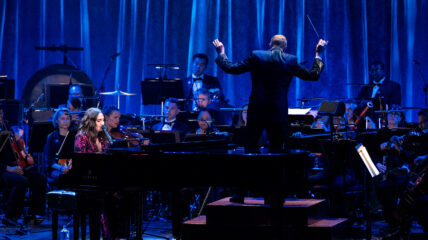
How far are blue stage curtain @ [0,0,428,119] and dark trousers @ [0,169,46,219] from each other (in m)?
4.21

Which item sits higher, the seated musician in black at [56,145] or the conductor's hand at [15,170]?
the seated musician in black at [56,145]

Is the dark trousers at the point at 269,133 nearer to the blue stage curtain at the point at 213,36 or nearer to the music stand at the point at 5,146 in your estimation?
the music stand at the point at 5,146

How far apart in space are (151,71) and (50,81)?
205 cm

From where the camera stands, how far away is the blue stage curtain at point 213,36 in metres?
11.1

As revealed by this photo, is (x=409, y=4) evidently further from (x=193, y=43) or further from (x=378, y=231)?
(x=378, y=231)

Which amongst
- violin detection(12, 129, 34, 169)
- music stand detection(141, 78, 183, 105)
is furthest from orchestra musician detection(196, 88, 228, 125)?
violin detection(12, 129, 34, 169)

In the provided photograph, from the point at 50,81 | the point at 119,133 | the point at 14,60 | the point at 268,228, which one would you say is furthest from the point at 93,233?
the point at 14,60

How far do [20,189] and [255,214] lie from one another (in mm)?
3619

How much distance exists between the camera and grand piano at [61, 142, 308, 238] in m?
5.11

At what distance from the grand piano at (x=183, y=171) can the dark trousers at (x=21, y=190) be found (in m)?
2.75

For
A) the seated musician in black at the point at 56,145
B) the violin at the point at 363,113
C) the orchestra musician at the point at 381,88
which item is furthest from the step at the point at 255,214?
the orchestra musician at the point at 381,88

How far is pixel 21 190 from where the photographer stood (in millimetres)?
8125

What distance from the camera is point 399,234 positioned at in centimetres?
622

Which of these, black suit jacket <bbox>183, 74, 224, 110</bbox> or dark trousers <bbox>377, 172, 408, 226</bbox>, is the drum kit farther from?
dark trousers <bbox>377, 172, 408, 226</bbox>
